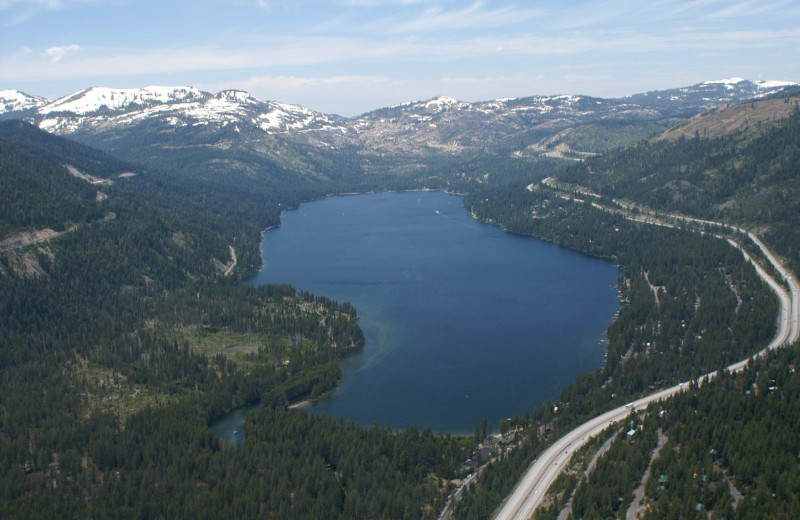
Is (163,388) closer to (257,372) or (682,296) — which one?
(257,372)

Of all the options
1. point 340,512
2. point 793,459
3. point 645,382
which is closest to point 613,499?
point 793,459

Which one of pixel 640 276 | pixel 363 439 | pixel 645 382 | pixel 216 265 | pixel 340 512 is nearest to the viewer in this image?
pixel 340 512

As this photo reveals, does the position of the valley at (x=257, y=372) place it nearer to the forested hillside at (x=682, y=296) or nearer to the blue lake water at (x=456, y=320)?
the forested hillside at (x=682, y=296)

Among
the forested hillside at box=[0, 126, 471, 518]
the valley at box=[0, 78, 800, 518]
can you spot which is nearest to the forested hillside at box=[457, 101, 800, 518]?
the valley at box=[0, 78, 800, 518]

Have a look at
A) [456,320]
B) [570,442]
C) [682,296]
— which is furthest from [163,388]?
[682,296]

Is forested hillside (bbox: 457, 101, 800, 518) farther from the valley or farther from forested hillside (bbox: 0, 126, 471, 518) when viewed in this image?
forested hillside (bbox: 0, 126, 471, 518)

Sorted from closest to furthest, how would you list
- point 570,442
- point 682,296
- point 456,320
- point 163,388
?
point 570,442 → point 163,388 → point 456,320 → point 682,296

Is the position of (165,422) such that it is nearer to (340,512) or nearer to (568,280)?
(340,512)
